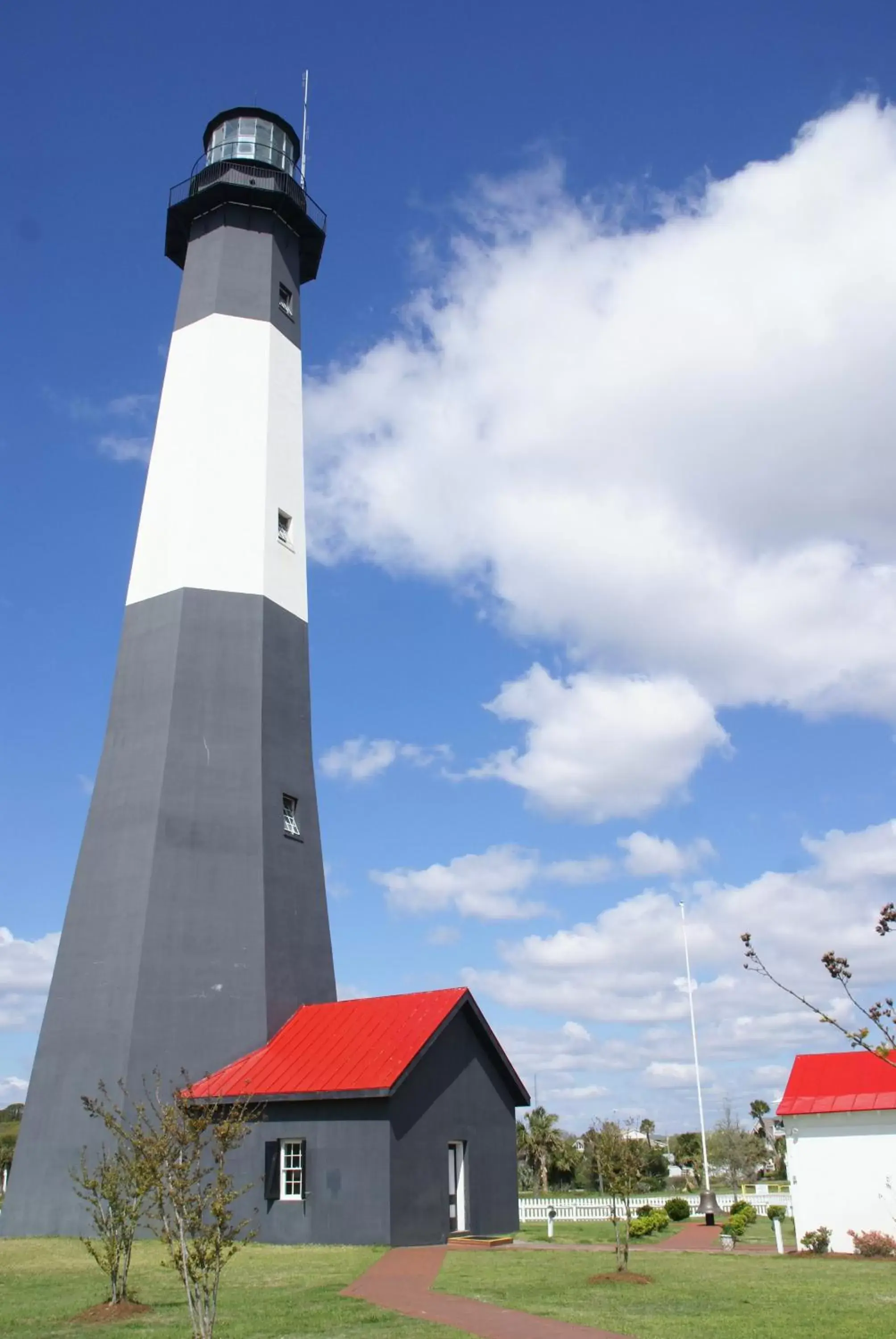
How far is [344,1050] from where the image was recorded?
22.0 meters

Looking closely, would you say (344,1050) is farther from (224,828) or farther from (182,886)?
(224,828)

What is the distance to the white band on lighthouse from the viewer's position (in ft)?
88.9

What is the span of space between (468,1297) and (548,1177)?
46491mm

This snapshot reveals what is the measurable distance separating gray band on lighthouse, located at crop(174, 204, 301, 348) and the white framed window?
21559 mm

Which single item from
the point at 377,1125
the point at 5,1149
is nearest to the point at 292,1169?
the point at 377,1125

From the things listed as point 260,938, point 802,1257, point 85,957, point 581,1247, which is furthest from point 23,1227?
point 802,1257

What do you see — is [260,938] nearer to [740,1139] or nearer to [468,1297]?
[468,1297]

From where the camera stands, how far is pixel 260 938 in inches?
936

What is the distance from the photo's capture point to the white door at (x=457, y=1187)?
2212 centimetres

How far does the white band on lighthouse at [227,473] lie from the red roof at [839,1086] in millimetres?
17088

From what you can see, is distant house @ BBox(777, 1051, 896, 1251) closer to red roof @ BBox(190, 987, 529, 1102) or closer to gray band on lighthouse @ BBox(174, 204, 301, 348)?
red roof @ BBox(190, 987, 529, 1102)

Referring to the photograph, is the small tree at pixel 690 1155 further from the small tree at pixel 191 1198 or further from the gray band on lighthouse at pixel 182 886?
the small tree at pixel 191 1198

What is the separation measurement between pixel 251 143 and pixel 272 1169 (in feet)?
95.9

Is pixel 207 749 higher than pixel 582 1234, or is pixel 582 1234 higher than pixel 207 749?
pixel 207 749
